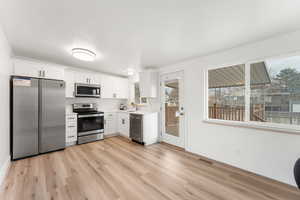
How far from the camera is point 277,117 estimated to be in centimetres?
209

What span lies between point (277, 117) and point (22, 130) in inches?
198

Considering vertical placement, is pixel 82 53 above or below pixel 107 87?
above

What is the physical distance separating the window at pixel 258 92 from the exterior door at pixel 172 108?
0.81 metres

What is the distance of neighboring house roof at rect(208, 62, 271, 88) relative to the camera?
2248 millimetres

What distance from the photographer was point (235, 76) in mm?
2582

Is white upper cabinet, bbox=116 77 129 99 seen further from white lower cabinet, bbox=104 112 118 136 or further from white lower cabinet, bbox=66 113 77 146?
white lower cabinet, bbox=66 113 77 146

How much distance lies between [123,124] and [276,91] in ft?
13.4

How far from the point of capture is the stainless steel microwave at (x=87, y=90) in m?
3.82

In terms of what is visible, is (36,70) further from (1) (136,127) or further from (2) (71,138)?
(1) (136,127)

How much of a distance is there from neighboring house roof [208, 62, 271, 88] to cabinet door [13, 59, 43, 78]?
416cm

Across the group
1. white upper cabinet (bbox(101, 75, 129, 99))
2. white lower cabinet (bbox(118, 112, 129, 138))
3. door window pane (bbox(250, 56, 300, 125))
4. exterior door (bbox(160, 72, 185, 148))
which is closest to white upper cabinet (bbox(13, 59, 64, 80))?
white upper cabinet (bbox(101, 75, 129, 99))

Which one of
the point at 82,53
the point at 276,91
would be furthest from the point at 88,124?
the point at 276,91

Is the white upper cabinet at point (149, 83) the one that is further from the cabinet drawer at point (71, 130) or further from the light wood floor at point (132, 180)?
the cabinet drawer at point (71, 130)

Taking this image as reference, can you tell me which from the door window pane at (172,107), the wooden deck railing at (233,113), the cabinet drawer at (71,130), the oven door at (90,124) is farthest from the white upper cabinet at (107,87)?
the wooden deck railing at (233,113)
